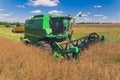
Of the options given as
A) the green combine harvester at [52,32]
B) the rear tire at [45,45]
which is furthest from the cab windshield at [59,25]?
the rear tire at [45,45]

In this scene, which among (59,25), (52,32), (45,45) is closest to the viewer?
(45,45)

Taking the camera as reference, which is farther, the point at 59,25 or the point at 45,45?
the point at 59,25

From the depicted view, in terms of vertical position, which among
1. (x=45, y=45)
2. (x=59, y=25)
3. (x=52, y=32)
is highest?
(x=59, y=25)

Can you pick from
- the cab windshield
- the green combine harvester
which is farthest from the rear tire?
the cab windshield

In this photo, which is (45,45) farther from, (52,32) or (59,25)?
(59,25)

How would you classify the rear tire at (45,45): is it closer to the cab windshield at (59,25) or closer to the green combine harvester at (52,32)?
the green combine harvester at (52,32)

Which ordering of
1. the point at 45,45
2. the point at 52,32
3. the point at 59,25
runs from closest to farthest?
1. the point at 45,45
2. the point at 52,32
3. the point at 59,25

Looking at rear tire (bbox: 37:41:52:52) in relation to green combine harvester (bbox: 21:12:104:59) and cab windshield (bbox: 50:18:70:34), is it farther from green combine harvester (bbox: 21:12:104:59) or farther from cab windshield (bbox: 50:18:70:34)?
cab windshield (bbox: 50:18:70:34)

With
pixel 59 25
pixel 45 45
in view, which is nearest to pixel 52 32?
pixel 59 25

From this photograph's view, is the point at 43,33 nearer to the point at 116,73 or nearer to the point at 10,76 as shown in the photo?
the point at 10,76

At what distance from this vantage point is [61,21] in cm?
1238

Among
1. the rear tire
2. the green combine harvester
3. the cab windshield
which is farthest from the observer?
the cab windshield

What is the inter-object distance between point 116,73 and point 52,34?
21.6ft

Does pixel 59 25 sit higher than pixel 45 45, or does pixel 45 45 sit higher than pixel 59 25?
pixel 59 25
